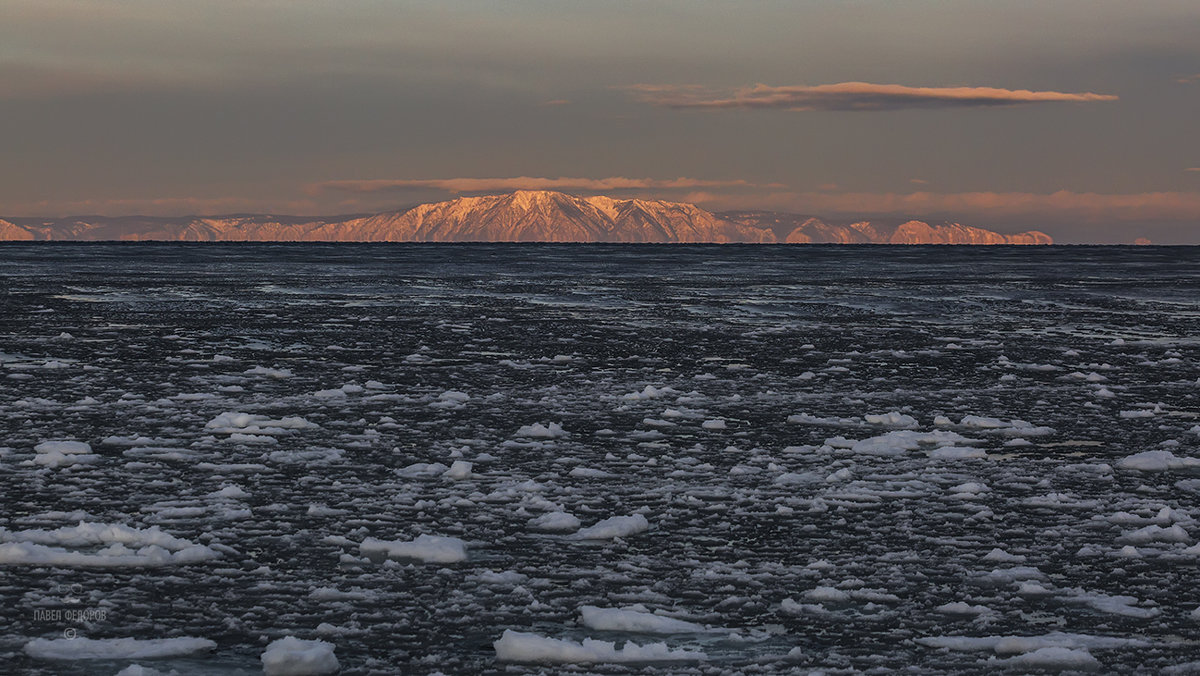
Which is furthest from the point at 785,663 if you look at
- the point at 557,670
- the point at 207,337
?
the point at 207,337

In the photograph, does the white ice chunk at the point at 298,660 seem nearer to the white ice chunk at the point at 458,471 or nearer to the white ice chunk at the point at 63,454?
the white ice chunk at the point at 458,471

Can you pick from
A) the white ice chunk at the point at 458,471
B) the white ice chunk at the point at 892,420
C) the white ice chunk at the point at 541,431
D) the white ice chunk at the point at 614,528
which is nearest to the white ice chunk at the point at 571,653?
the white ice chunk at the point at 614,528

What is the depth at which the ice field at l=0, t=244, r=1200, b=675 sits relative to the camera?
19.0 feet

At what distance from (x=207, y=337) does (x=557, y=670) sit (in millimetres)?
17188

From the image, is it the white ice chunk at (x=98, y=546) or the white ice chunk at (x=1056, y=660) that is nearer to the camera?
the white ice chunk at (x=1056, y=660)

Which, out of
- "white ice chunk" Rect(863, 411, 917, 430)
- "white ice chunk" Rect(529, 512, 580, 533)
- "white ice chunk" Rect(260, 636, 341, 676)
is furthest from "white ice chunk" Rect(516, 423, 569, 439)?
"white ice chunk" Rect(260, 636, 341, 676)

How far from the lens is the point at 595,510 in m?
8.52

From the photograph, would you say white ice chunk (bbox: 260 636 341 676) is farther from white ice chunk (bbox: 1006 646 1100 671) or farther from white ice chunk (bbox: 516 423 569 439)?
white ice chunk (bbox: 516 423 569 439)

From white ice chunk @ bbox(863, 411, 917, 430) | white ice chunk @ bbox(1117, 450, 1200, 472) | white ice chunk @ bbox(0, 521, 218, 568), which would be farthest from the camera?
white ice chunk @ bbox(863, 411, 917, 430)

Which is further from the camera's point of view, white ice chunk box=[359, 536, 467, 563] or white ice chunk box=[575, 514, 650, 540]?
white ice chunk box=[575, 514, 650, 540]

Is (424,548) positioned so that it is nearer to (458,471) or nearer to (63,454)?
(458,471)

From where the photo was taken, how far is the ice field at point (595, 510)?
5.79 m

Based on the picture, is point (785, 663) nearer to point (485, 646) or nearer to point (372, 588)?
point (485, 646)

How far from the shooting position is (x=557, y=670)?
545cm
